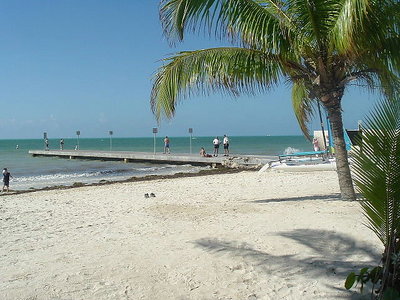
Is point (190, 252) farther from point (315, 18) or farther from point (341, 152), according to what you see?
point (315, 18)

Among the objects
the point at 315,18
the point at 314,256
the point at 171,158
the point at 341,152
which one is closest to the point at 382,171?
the point at 314,256

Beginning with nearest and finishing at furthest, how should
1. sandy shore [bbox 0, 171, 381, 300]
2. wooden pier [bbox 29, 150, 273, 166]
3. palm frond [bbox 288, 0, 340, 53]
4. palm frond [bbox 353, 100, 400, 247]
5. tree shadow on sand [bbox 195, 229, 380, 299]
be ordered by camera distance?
palm frond [bbox 353, 100, 400, 247]
sandy shore [bbox 0, 171, 381, 300]
tree shadow on sand [bbox 195, 229, 380, 299]
palm frond [bbox 288, 0, 340, 53]
wooden pier [bbox 29, 150, 273, 166]

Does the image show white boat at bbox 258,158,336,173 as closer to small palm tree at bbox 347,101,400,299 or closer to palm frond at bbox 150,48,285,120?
palm frond at bbox 150,48,285,120

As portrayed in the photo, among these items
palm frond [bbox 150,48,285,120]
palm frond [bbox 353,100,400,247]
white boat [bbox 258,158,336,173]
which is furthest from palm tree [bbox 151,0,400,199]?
white boat [bbox 258,158,336,173]

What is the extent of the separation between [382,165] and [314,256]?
2.30 meters

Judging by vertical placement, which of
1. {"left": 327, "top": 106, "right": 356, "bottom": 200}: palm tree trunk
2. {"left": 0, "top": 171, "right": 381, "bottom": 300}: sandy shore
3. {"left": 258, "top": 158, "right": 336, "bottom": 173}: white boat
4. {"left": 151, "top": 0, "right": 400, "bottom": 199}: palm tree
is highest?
{"left": 151, "top": 0, "right": 400, "bottom": 199}: palm tree

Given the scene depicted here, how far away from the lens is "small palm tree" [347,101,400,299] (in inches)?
106

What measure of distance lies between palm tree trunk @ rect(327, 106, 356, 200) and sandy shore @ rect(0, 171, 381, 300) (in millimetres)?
392

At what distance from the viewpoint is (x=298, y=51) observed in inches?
277

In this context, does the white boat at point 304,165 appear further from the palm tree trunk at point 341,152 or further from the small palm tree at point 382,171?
the small palm tree at point 382,171

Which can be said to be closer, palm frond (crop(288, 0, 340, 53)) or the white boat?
palm frond (crop(288, 0, 340, 53))

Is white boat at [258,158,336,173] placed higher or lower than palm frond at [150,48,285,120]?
lower

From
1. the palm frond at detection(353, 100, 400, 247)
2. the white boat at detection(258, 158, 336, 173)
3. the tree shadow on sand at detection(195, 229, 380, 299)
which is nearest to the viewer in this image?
the palm frond at detection(353, 100, 400, 247)

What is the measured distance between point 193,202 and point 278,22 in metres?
4.51
